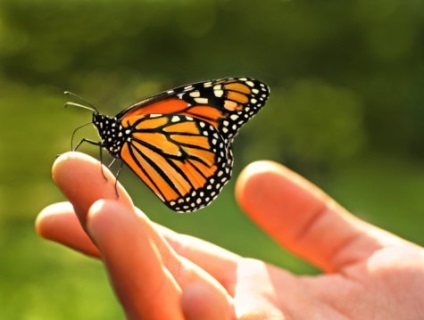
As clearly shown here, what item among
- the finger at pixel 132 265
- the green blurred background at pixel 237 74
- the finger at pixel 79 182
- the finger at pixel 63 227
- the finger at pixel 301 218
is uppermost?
the finger at pixel 79 182

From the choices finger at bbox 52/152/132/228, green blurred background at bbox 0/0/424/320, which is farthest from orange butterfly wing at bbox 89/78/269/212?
green blurred background at bbox 0/0/424/320

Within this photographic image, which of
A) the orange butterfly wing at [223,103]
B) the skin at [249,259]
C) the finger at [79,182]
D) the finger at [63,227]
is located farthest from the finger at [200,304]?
the orange butterfly wing at [223,103]

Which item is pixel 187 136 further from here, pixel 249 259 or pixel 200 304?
pixel 200 304

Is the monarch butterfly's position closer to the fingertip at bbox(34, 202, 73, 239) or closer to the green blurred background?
the fingertip at bbox(34, 202, 73, 239)

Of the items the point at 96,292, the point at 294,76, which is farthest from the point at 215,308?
the point at 294,76

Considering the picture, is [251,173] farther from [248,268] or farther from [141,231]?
[141,231]

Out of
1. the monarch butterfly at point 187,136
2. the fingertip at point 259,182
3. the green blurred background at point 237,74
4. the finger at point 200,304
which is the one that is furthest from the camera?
the green blurred background at point 237,74

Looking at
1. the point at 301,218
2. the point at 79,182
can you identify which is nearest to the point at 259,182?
the point at 301,218

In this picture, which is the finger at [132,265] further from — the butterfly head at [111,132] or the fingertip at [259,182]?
the fingertip at [259,182]
